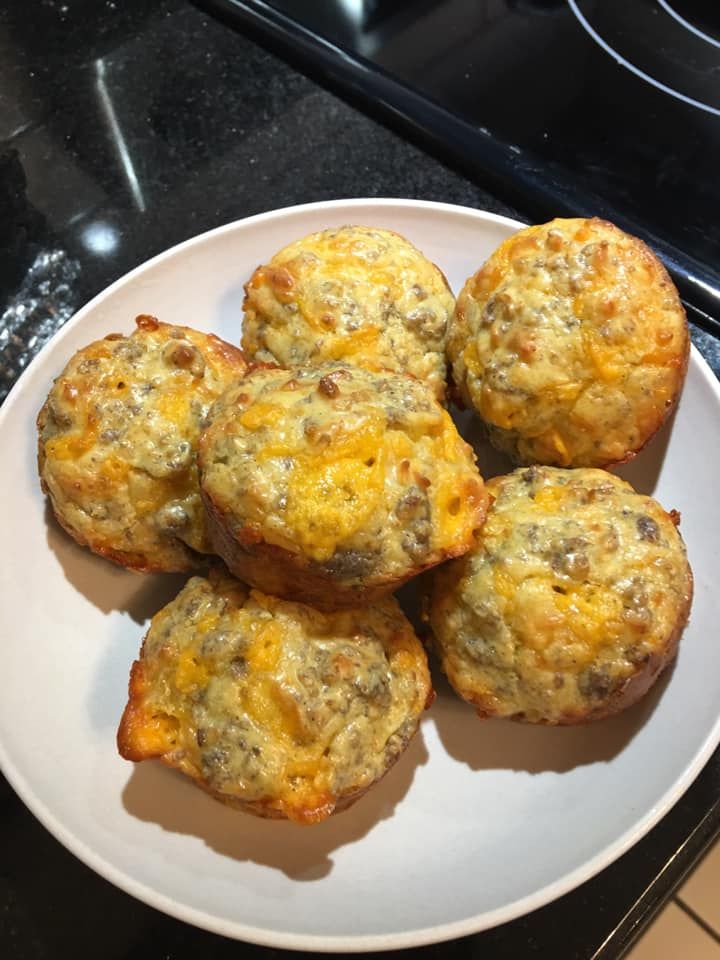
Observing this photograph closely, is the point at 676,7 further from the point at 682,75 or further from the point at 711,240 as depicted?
the point at 711,240

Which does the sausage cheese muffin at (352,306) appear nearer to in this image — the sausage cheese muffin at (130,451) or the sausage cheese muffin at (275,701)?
the sausage cheese muffin at (130,451)

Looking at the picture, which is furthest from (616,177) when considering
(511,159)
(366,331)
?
(366,331)

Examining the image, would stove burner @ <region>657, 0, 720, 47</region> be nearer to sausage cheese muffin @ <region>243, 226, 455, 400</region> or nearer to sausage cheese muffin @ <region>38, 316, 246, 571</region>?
sausage cheese muffin @ <region>243, 226, 455, 400</region>

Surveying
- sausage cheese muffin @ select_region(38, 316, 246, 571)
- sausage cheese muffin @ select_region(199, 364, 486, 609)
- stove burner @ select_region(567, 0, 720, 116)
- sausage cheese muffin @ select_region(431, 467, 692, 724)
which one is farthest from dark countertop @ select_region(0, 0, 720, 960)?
sausage cheese muffin @ select_region(199, 364, 486, 609)

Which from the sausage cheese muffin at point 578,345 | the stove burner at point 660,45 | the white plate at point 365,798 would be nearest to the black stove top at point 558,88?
the stove burner at point 660,45

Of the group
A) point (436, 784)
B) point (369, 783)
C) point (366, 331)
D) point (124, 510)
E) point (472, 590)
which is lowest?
point (436, 784)

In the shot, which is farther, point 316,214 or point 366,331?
point 316,214
